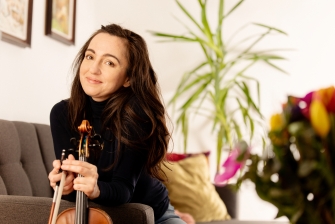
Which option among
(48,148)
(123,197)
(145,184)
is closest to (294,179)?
(123,197)

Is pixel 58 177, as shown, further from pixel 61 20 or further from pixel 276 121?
pixel 61 20

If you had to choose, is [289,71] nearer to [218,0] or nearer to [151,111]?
[218,0]

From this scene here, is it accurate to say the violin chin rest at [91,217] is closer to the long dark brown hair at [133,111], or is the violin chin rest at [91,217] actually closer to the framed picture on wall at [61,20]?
the long dark brown hair at [133,111]

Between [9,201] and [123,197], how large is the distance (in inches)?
13.5

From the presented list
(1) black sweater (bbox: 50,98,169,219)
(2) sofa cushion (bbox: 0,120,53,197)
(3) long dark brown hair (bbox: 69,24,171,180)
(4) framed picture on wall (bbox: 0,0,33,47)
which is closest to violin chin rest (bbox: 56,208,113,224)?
(1) black sweater (bbox: 50,98,169,219)

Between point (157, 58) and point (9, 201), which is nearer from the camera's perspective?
point (9, 201)

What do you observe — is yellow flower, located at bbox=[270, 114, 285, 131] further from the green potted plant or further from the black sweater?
the green potted plant

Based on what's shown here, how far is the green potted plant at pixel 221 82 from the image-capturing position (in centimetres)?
398

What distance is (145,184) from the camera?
1953 millimetres

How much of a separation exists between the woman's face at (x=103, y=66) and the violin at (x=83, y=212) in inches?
13.1

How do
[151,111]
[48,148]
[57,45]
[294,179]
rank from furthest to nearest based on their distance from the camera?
[57,45] → [48,148] → [151,111] → [294,179]

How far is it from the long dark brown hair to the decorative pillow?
1.27 metres

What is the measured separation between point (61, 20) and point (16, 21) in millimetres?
589

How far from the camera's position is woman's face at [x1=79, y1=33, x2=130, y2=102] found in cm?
184
